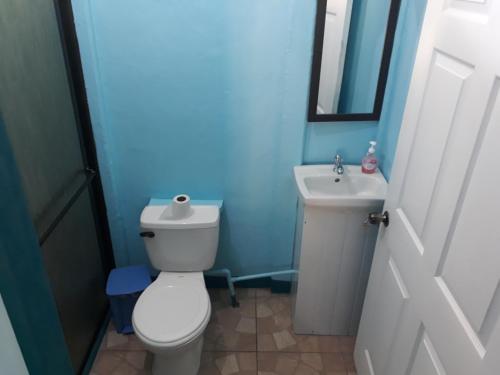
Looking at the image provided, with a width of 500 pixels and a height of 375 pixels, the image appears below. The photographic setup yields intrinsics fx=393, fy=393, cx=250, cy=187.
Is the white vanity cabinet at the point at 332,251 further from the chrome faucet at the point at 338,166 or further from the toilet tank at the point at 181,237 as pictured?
the toilet tank at the point at 181,237

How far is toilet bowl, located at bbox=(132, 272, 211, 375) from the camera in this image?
1.68m

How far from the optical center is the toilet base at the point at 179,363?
1823 mm

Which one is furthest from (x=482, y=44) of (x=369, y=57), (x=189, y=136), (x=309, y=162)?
(x=189, y=136)

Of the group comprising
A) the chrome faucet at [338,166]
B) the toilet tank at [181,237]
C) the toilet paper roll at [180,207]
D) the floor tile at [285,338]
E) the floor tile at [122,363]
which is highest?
the chrome faucet at [338,166]

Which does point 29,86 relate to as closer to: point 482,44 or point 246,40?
point 246,40

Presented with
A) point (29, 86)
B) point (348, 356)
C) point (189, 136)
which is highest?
point (29, 86)

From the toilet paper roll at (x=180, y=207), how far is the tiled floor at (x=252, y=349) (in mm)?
712

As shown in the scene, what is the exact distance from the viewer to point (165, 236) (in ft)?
6.53

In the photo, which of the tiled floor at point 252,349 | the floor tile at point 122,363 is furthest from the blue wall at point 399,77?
the floor tile at point 122,363

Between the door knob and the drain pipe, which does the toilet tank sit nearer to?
the drain pipe

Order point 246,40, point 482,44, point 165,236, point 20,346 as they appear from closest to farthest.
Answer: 1. point 20,346
2. point 482,44
3. point 246,40
4. point 165,236

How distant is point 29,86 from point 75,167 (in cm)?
51

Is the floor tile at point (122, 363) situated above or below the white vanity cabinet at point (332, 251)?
below

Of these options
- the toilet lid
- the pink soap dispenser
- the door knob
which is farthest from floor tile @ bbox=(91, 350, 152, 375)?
the pink soap dispenser
